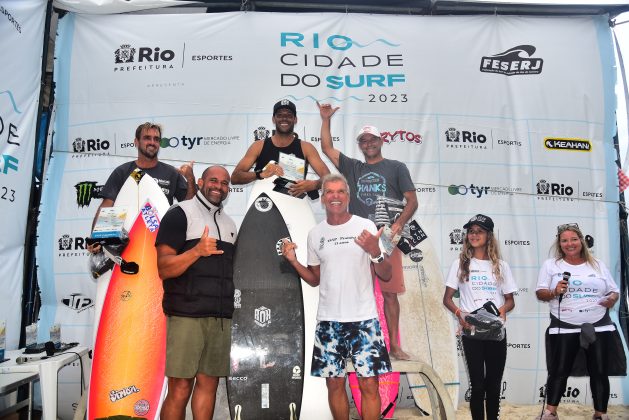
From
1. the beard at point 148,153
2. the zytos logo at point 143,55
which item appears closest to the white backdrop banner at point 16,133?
the zytos logo at point 143,55

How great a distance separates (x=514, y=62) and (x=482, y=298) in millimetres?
2305

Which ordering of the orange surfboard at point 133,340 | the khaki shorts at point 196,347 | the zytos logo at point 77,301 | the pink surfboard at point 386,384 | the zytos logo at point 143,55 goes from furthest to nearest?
the zytos logo at point 143,55 → the zytos logo at point 77,301 → the pink surfboard at point 386,384 → the orange surfboard at point 133,340 → the khaki shorts at point 196,347

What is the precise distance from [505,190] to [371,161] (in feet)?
4.11

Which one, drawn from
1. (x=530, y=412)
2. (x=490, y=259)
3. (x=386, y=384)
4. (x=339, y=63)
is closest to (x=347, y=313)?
(x=490, y=259)

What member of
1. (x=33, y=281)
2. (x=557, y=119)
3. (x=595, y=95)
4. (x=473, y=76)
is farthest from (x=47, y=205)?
(x=595, y=95)

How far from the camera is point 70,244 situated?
12.2 feet

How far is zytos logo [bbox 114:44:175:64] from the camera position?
12.8ft

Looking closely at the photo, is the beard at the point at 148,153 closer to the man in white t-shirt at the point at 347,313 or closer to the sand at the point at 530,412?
the man in white t-shirt at the point at 347,313

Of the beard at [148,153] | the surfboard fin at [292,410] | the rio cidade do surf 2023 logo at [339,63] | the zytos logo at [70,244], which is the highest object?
the rio cidade do surf 2023 logo at [339,63]

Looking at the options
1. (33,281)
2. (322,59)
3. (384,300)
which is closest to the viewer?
(384,300)

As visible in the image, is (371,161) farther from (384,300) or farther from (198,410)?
(198,410)

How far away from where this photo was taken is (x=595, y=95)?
4031 mm

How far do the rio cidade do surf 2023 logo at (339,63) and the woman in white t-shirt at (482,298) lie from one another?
1.57 m

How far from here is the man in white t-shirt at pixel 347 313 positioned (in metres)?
2.36
